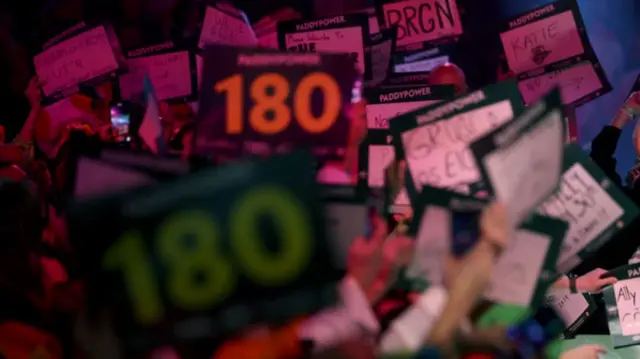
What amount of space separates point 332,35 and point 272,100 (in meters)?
1.52

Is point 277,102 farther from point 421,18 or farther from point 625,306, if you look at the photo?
point 421,18

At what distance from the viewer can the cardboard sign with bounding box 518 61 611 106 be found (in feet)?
9.40

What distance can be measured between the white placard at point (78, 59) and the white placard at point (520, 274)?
201 centimetres

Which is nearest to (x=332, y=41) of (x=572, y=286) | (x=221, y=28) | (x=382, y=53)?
(x=382, y=53)

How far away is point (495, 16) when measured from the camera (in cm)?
440

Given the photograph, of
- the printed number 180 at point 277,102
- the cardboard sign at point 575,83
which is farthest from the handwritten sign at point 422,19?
the printed number 180 at point 277,102

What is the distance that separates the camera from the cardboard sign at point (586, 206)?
1251 mm

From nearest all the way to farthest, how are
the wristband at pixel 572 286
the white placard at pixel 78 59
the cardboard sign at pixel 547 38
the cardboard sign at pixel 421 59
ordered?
the wristband at pixel 572 286 < the white placard at pixel 78 59 < the cardboard sign at pixel 547 38 < the cardboard sign at pixel 421 59

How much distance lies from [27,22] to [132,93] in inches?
56.0

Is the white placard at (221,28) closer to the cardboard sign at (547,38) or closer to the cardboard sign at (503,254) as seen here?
the cardboard sign at (547,38)

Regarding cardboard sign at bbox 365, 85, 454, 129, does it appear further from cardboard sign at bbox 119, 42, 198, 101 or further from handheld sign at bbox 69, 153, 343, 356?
handheld sign at bbox 69, 153, 343, 356

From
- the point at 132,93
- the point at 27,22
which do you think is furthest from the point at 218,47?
the point at 27,22

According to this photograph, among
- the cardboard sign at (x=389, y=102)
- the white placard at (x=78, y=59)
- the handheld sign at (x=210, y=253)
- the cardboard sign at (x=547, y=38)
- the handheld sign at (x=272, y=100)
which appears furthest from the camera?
the cardboard sign at (x=547, y=38)

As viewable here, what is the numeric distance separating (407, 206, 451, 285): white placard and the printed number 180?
271 millimetres
